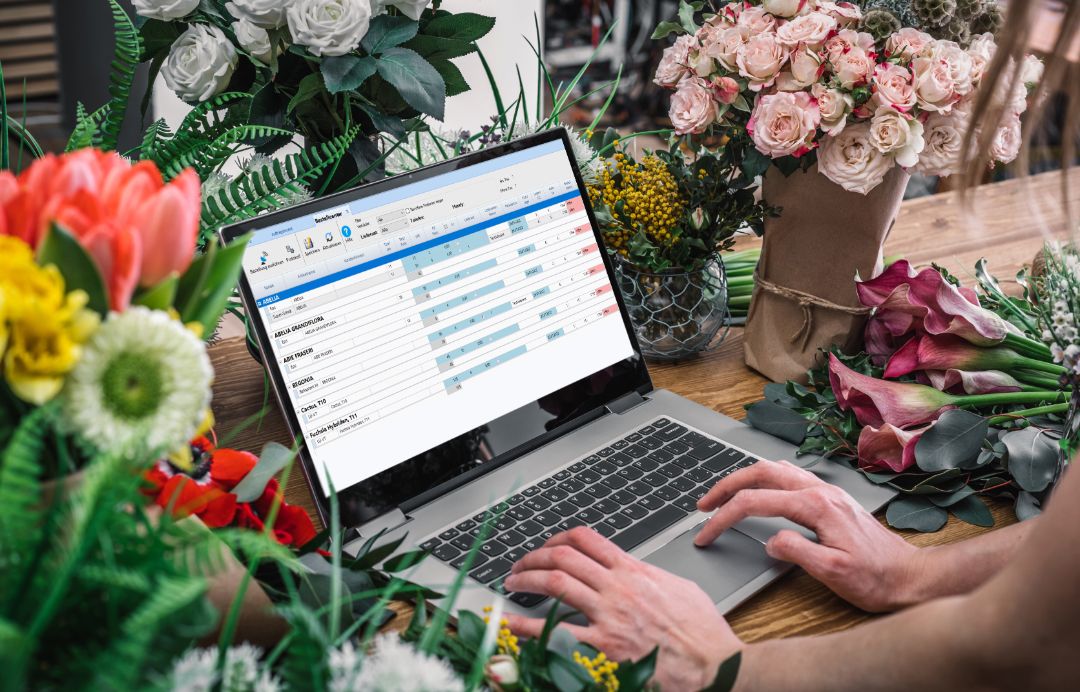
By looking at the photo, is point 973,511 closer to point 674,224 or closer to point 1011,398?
point 1011,398

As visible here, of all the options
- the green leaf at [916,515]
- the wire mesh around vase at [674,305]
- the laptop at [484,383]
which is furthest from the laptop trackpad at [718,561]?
the wire mesh around vase at [674,305]

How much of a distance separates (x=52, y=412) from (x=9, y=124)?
0.54 m

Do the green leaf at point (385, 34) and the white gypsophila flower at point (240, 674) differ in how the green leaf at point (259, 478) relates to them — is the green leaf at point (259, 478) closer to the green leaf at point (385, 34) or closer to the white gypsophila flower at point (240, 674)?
the white gypsophila flower at point (240, 674)

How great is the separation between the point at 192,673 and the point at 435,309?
0.57 m

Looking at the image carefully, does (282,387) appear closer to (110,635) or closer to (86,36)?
(110,635)

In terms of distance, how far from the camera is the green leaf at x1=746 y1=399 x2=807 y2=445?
1041mm

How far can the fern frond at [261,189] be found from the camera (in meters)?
0.79

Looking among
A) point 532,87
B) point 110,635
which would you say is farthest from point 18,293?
point 532,87

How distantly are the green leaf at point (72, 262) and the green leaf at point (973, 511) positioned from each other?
0.81m

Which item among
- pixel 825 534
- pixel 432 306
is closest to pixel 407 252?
pixel 432 306

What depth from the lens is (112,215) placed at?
1.56ft

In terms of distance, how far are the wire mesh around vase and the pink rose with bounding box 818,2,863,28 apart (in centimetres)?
31

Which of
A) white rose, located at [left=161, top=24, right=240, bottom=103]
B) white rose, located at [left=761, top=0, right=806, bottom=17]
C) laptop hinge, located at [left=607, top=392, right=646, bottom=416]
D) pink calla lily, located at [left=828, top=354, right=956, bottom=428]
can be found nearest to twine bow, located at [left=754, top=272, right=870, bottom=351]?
pink calla lily, located at [left=828, top=354, right=956, bottom=428]

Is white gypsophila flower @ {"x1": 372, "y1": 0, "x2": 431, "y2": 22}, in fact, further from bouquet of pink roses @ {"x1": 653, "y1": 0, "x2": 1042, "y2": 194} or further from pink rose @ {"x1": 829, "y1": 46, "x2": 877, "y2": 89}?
pink rose @ {"x1": 829, "y1": 46, "x2": 877, "y2": 89}
